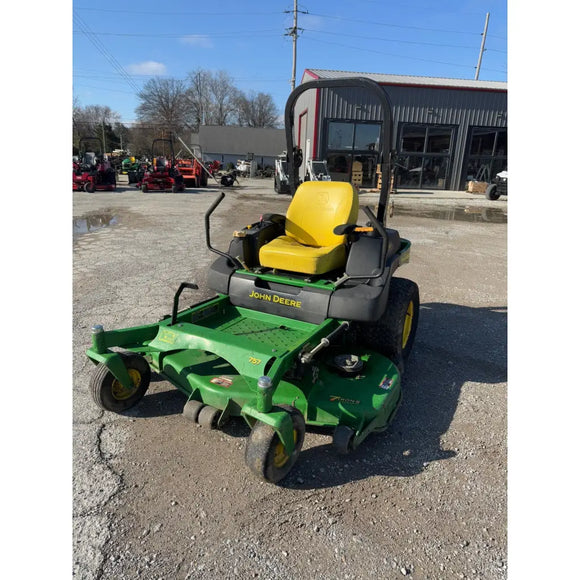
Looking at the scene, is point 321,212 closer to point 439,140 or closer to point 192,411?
point 192,411

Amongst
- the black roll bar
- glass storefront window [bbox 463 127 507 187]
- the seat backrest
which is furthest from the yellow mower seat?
glass storefront window [bbox 463 127 507 187]

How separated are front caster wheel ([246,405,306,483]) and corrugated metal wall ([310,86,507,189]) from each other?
705 inches

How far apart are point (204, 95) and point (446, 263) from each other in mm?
53256

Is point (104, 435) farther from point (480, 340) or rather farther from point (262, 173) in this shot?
point (262, 173)

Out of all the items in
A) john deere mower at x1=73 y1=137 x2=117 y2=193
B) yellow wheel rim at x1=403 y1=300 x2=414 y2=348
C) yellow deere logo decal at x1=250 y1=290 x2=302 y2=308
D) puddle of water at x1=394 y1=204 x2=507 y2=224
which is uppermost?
john deere mower at x1=73 y1=137 x2=117 y2=193

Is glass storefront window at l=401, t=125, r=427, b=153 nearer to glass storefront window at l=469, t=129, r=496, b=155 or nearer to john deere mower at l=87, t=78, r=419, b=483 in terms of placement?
glass storefront window at l=469, t=129, r=496, b=155

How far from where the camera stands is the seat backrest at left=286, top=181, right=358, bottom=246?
3.34 metres

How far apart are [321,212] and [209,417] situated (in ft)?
6.05

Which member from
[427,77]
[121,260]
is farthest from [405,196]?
[121,260]

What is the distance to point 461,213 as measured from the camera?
43.9ft

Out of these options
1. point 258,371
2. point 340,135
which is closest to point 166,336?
point 258,371

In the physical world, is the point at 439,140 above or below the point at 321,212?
above

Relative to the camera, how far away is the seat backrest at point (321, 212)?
11.0ft

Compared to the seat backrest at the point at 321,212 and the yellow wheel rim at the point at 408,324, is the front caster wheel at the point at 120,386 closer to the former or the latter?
the seat backrest at the point at 321,212
